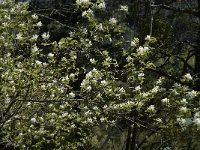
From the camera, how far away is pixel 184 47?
408 inches

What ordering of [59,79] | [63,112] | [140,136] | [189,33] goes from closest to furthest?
[59,79] < [63,112] < [140,136] < [189,33]

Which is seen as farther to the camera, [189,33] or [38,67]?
[189,33]

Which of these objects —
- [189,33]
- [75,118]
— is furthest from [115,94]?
[189,33]

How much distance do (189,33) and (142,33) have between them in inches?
71.1

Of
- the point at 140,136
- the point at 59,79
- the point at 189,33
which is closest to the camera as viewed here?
the point at 59,79

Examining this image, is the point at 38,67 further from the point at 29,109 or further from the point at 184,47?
the point at 184,47

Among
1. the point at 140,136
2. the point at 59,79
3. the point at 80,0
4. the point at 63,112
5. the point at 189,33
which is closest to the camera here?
the point at 80,0

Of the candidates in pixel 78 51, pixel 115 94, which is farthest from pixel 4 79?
pixel 115 94

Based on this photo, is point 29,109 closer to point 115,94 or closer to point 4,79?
→ point 4,79

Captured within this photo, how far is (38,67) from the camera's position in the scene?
5.28 metres

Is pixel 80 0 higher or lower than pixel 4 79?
higher

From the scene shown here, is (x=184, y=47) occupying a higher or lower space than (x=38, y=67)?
higher

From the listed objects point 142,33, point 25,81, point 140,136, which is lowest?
point 25,81

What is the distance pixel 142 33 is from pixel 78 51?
3438 mm
